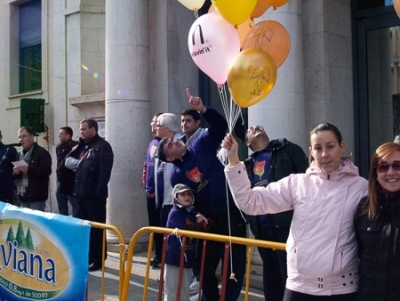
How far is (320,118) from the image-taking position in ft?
25.0

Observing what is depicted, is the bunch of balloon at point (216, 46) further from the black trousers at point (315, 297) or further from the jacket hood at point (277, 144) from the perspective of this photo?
the black trousers at point (315, 297)

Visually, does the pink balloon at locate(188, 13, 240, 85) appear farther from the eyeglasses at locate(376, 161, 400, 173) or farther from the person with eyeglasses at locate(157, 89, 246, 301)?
the eyeglasses at locate(376, 161, 400, 173)

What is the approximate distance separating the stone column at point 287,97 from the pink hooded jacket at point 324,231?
3531 millimetres

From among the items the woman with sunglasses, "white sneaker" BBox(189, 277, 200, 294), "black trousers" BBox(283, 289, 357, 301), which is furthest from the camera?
"white sneaker" BBox(189, 277, 200, 294)

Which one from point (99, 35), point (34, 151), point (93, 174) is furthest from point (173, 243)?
point (99, 35)

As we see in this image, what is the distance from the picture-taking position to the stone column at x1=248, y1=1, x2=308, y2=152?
6.98 metres

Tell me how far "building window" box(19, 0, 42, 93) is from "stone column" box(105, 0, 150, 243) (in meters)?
4.16

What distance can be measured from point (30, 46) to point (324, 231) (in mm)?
11022

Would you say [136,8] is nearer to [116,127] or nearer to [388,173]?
[116,127]

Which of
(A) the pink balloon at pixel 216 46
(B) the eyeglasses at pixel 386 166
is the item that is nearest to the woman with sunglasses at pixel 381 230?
(B) the eyeglasses at pixel 386 166

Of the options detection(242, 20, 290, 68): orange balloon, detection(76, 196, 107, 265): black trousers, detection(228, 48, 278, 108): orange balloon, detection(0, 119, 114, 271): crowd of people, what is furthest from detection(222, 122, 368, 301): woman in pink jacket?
detection(76, 196, 107, 265): black trousers

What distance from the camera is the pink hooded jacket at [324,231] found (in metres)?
3.21

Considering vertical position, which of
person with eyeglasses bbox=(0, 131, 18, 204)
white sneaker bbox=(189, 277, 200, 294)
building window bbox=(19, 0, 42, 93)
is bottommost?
white sneaker bbox=(189, 277, 200, 294)

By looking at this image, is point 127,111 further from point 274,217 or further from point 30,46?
point 30,46
